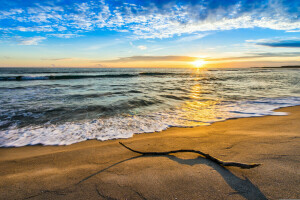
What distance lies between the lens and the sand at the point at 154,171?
192 cm

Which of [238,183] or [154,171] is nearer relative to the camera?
[238,183]

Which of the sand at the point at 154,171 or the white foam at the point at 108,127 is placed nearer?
the sand at the point at 154,171

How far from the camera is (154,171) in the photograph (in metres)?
2.37

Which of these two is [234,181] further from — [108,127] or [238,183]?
[108,127]

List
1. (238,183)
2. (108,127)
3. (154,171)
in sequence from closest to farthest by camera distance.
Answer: (238,183) < (154,171) < (108,127)

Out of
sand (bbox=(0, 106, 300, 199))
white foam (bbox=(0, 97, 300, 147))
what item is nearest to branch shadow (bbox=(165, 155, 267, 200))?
sand (bbox=(0, 106, 300, 199))

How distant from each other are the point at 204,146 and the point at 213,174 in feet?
3.49

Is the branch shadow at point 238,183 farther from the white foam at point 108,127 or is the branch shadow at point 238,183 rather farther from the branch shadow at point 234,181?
the white foam at point 108,127

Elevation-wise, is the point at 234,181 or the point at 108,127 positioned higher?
the point at 234,181

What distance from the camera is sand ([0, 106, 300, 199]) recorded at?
75.7 inches

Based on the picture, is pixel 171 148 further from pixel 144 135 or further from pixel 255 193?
pixel 255 193

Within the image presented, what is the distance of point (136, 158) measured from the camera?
2842 millimetres

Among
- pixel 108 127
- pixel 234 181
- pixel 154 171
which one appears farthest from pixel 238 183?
pixel 108 127

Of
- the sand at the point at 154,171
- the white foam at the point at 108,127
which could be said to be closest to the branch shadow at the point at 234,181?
the sand at the point at 154,171
